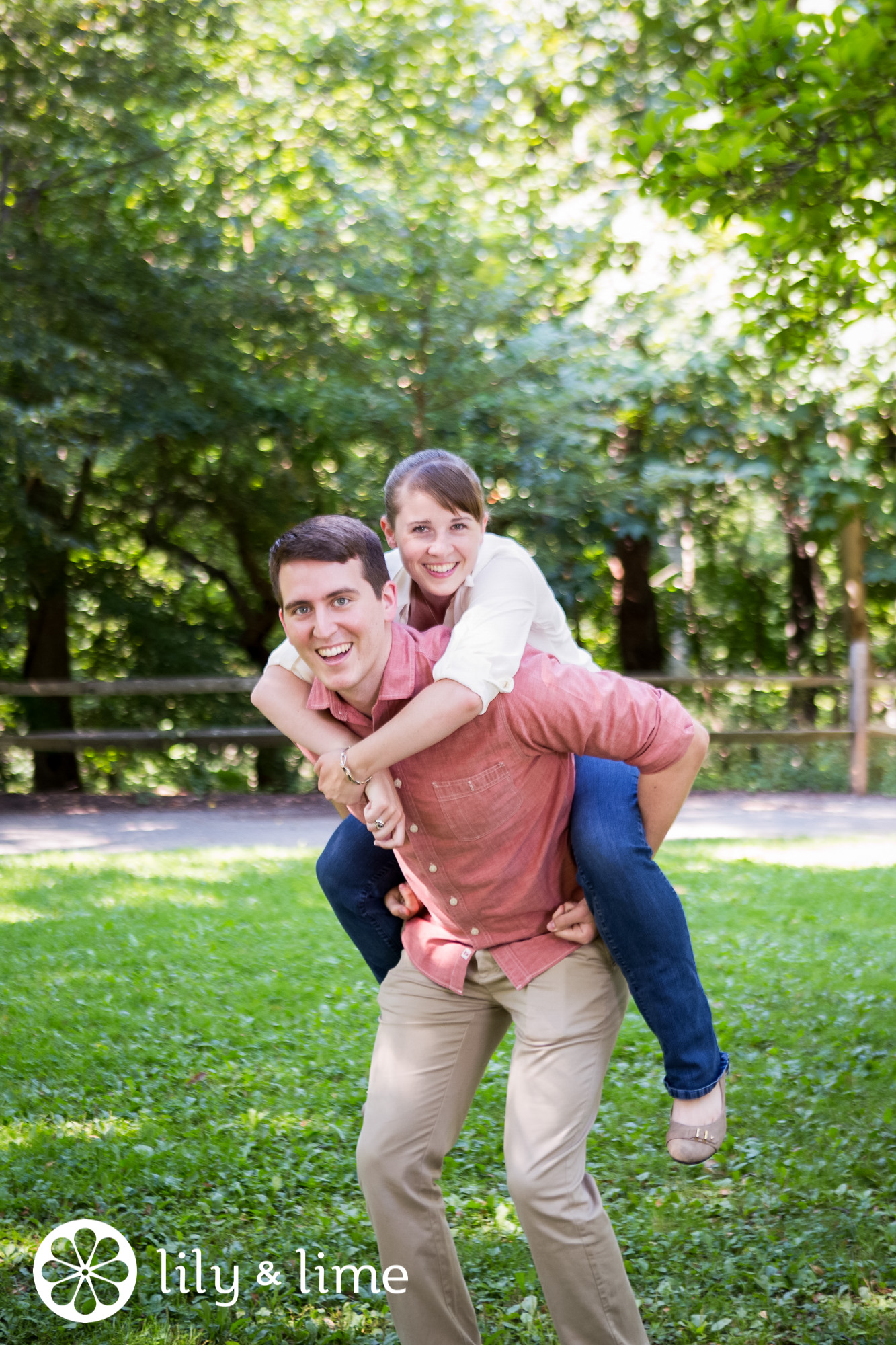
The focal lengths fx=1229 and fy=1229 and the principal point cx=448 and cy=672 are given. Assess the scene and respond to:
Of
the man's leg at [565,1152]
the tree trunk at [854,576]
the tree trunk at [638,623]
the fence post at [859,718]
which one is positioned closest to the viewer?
the man's leg at [565,1152]

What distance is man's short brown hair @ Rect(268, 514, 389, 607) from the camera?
259 cm

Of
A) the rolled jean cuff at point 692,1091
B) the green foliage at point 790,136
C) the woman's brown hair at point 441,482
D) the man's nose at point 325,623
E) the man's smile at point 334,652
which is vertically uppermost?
the green foliage at point 790,136

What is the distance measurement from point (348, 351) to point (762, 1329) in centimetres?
993

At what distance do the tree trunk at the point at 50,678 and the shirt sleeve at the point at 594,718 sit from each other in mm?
11638

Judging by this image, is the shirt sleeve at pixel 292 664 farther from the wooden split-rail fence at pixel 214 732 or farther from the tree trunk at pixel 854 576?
the tree trunk at pixel 854 576

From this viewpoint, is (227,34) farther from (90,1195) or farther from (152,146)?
(90,1195)

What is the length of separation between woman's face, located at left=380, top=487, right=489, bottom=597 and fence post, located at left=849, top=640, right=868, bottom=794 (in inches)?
427

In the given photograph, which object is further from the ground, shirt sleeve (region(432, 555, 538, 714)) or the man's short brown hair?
the man's short brown hair

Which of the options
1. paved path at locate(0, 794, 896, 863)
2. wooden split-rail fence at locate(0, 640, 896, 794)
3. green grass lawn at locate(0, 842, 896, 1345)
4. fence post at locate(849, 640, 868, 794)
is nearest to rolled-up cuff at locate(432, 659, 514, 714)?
green grass lawn at locate(0, 842, 896, 1345)

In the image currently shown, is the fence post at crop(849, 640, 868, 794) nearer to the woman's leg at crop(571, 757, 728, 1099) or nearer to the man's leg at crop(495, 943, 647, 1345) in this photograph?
the woman's leg at crop(571, 757, 728, 1099)

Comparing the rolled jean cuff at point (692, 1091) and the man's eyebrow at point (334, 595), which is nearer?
the man's eyebrow at point (334, 595)

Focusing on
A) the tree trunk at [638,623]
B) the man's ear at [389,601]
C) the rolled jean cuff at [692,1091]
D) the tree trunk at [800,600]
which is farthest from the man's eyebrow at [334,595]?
the tree trunk at [800,600]

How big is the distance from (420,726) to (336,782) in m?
0.24

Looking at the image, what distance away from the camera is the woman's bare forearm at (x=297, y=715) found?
278cm
